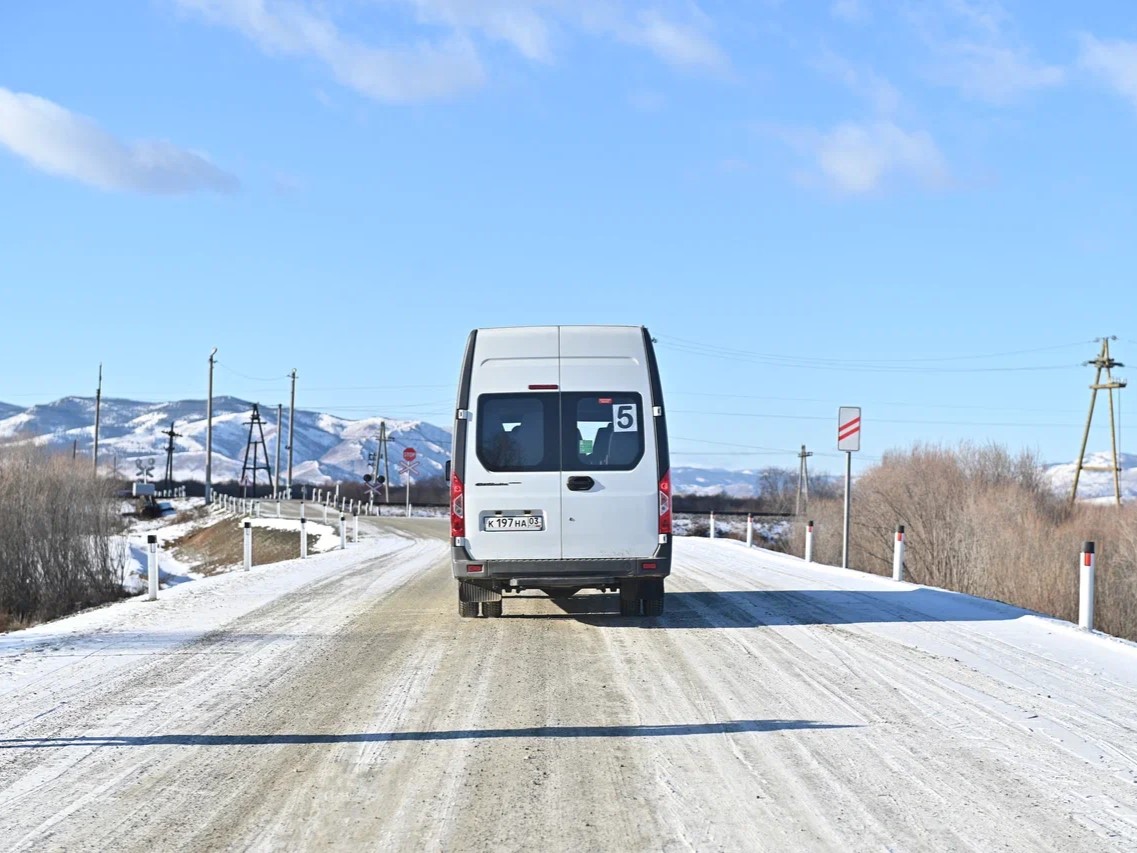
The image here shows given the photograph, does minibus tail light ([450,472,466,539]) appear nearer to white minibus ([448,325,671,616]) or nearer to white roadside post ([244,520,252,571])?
white minibus ([448,325,671,616])

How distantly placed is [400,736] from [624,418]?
215 inches

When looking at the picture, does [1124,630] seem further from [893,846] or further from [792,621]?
[893,846]

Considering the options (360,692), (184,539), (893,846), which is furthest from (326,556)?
(184,539)

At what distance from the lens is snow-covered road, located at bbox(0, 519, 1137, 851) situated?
5242mm

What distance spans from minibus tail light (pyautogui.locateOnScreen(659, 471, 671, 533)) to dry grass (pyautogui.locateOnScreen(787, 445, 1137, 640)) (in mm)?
21720

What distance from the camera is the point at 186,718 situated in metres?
7.63

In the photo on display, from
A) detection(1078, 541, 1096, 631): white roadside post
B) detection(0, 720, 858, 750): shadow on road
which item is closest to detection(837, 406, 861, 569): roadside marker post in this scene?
detection(1078, 541, 1096, 631): white roadside post

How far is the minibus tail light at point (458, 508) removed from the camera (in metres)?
11.8

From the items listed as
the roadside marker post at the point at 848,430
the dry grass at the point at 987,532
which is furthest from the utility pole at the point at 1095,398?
the roadside marker post at the point at 848,430

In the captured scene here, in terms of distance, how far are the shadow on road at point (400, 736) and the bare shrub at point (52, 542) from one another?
2223cm

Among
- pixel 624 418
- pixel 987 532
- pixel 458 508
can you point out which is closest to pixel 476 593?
pixel 458 508

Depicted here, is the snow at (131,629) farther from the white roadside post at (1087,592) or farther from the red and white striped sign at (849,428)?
the red and white striped sign at (849,428)

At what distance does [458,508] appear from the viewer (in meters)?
11.8

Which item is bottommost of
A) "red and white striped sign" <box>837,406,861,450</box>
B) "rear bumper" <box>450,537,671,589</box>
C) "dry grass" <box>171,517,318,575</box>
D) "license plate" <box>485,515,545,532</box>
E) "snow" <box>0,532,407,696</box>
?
"dry grass" <box>171,517,318,575</box>
